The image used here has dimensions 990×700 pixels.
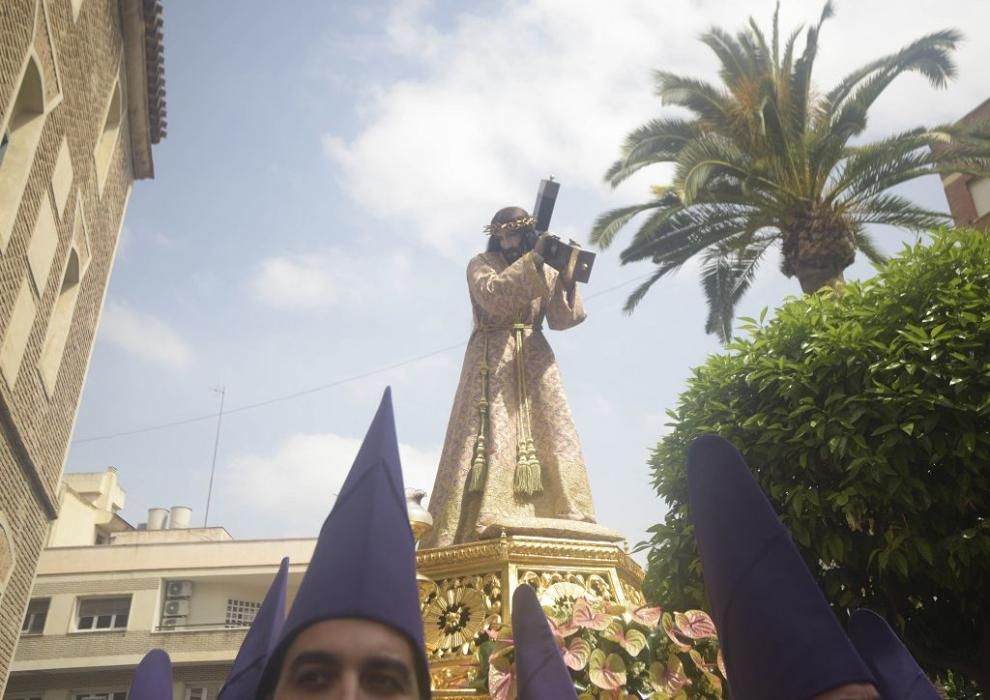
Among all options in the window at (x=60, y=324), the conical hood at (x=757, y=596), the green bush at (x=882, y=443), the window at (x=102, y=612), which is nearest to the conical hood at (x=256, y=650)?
the conical hood at (x=757, y=596)

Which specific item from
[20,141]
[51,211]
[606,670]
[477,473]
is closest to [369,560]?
[606,670]

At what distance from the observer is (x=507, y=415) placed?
298 inches

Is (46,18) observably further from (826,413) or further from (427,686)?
(427,686)

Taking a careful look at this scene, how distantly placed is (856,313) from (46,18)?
931 cm

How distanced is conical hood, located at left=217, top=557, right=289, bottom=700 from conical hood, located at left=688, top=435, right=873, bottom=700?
50.5 inches

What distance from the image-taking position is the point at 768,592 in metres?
2.07

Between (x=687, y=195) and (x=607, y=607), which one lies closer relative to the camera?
(x=607, y=607)

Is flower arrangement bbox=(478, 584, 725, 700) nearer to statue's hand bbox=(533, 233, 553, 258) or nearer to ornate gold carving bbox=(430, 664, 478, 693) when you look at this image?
ornate gold carving bbox=(430, 664, 478, 693)

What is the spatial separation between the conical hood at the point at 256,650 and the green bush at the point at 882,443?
419cm

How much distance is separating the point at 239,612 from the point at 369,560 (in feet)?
101

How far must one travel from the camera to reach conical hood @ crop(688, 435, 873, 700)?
195cm

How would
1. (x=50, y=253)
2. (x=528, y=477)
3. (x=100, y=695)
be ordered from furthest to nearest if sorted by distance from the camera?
(x=100, y=695) < (x=50, y=253) < (x=528, y=477)

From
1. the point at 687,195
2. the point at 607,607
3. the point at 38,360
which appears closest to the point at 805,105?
the point at 687,195

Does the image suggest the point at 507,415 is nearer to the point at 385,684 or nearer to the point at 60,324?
the point at 385,684
